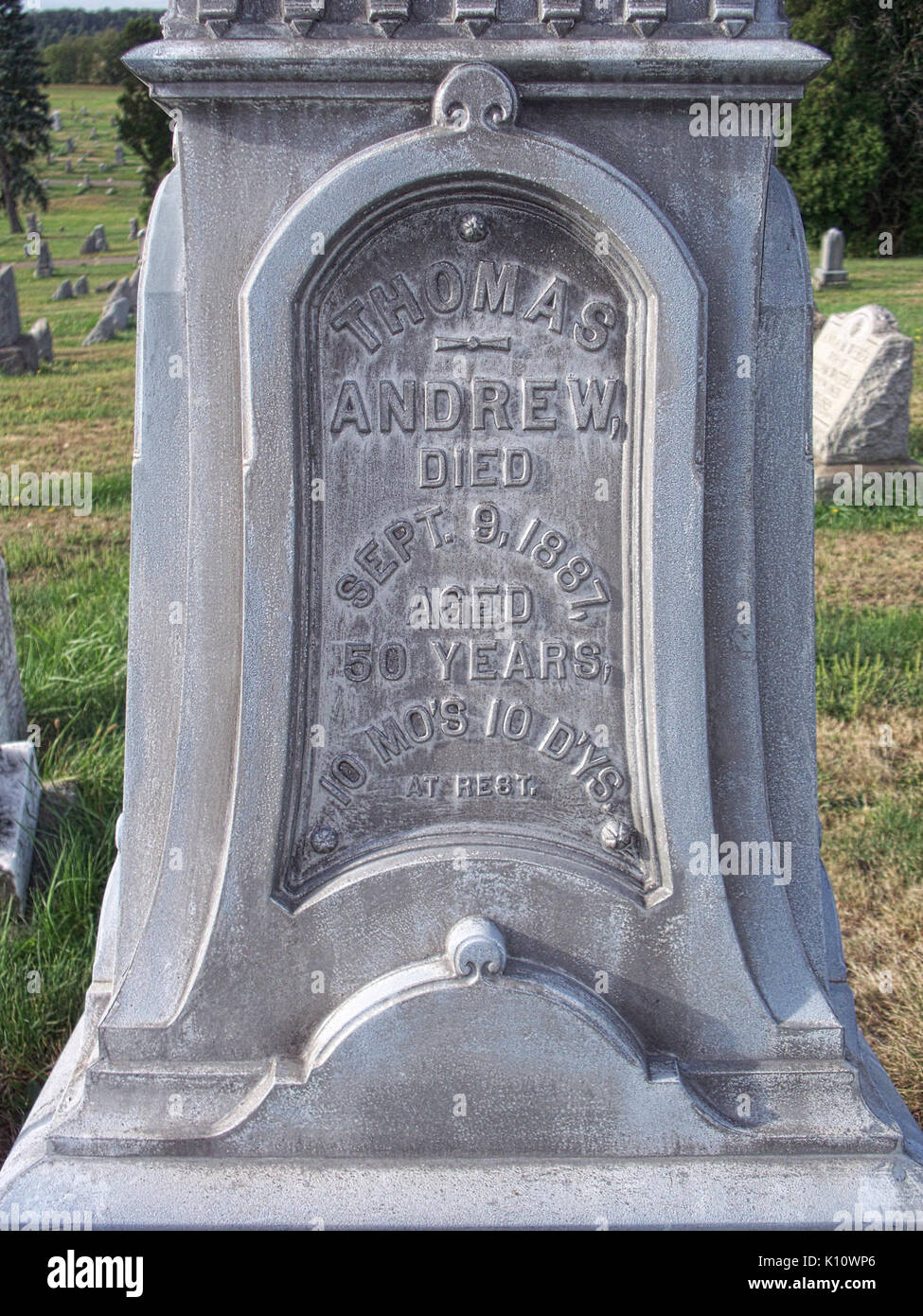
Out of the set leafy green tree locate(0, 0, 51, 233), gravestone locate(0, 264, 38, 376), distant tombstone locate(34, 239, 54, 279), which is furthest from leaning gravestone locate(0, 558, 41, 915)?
leafy green tree locate(0, 0, 51, 233)

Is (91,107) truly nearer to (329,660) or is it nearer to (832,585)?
(832,585)

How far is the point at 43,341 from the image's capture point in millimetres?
11609

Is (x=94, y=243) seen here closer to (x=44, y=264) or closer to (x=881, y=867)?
(x=44, y=264)

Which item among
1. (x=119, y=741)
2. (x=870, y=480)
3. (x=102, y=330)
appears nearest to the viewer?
(x=119, y=741)

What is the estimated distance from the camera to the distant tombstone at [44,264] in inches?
724

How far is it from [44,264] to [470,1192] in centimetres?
1924

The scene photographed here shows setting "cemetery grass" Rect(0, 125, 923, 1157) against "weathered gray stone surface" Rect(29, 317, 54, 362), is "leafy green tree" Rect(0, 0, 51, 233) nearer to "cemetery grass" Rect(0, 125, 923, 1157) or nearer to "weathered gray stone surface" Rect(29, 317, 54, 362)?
"weathered gray stone surface" Rect(29, 317, 54, 362)

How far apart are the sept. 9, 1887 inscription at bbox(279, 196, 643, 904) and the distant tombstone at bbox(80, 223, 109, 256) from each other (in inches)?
831

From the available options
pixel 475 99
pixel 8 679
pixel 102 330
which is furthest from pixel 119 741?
pixel 102 330

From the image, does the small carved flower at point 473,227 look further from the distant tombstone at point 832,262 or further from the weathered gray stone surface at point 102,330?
the distant tombstone at point 832,262

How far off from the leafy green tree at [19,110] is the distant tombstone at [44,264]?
10.2 ft

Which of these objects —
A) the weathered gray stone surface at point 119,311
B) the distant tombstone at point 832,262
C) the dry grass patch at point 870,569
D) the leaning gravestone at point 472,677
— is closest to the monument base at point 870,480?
the dry grass patch at point 870,569

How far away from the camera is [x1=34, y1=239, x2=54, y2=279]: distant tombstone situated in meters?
18.4
